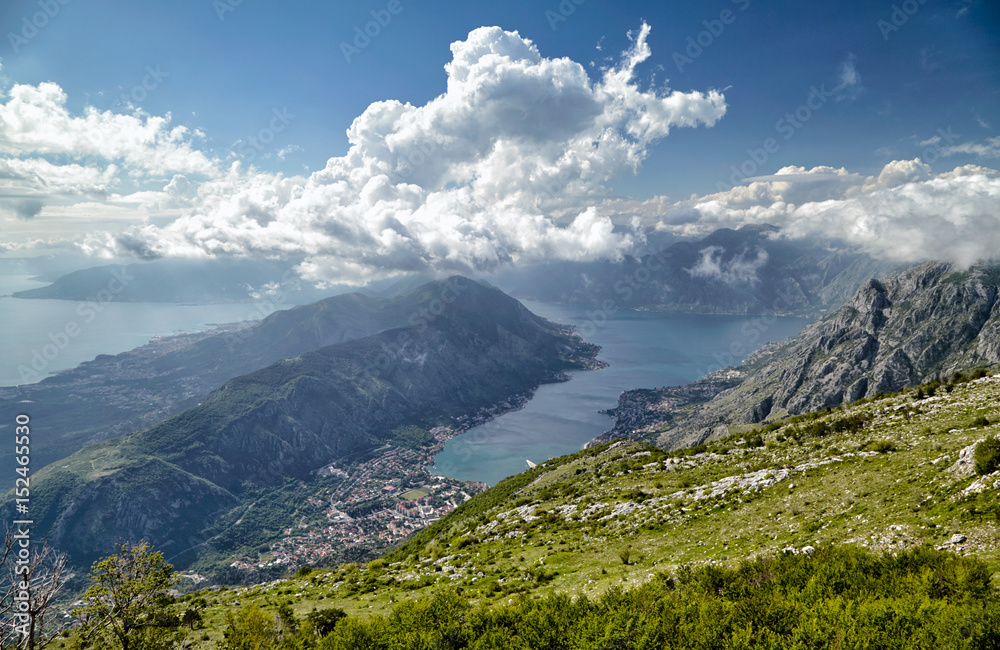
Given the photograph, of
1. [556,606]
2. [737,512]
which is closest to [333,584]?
[556,606]

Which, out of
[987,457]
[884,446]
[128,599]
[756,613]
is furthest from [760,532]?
[128,599]

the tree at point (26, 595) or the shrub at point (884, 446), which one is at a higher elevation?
the tree at point (26, 595)

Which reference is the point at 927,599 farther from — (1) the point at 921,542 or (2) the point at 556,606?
(2) the point at 556,606

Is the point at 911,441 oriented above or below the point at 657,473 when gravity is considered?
above

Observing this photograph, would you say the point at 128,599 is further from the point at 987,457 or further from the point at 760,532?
the point at 987,457

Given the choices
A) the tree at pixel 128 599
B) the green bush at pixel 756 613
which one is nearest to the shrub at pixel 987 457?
the green bush at pixel 756 613

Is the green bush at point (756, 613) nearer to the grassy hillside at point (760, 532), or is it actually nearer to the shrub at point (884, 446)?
the grassy hillside at point (760, 532)
